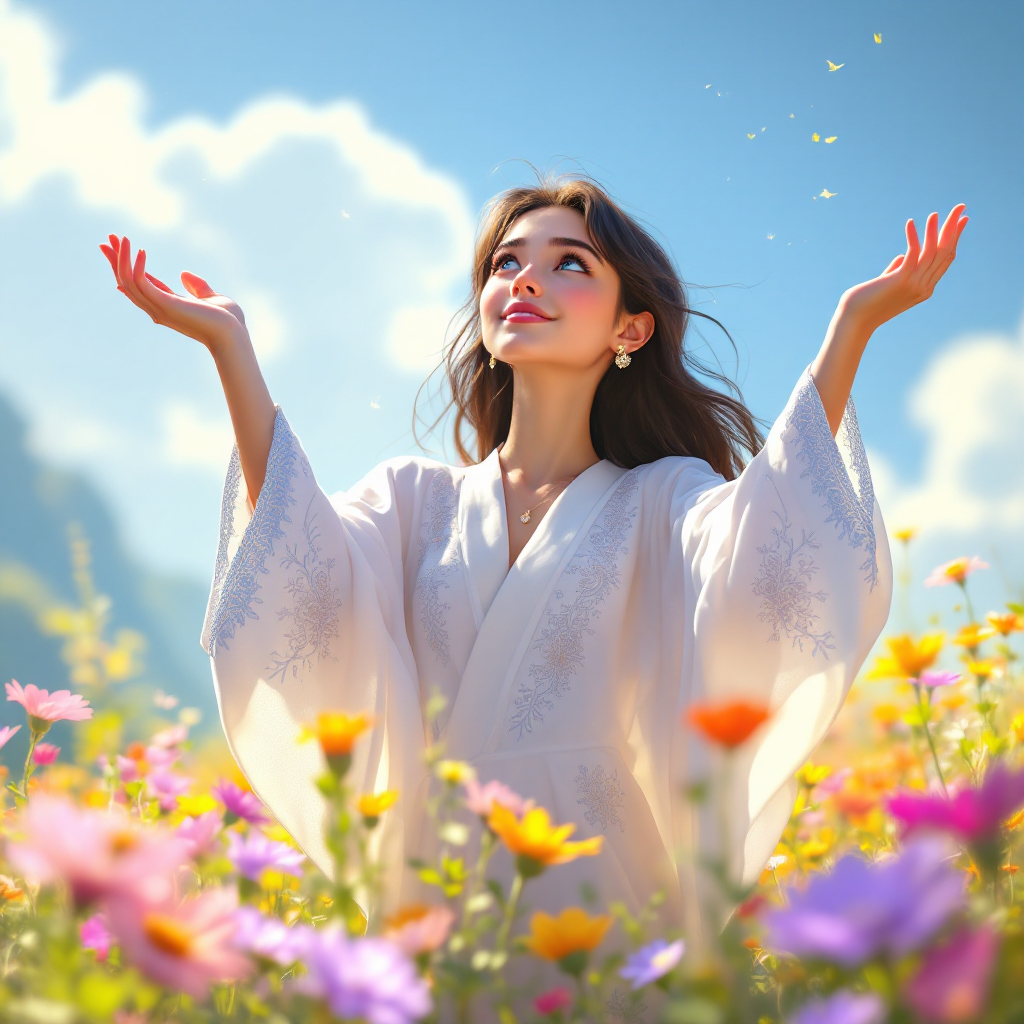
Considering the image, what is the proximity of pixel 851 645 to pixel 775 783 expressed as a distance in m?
0.25

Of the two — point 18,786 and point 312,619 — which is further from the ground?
point 312,619

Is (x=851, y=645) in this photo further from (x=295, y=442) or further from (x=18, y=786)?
(x=18, y=786)

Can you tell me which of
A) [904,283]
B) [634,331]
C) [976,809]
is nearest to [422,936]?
[976,809]

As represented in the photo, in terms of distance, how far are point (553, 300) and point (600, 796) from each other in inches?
38.7

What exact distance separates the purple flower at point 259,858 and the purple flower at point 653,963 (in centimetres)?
25

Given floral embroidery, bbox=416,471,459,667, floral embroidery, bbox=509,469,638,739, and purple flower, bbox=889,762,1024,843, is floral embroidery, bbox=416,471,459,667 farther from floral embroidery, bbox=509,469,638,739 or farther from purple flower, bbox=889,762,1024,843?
purple flower, bbox=889,762,1024,843

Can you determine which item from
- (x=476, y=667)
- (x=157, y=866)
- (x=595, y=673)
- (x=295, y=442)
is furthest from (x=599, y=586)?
(x=157, y=866)

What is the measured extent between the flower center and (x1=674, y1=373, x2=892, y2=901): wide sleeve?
940 millimetres

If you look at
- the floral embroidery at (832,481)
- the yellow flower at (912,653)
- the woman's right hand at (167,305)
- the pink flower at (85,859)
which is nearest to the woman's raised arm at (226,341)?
the woman's right hand at (167,305)

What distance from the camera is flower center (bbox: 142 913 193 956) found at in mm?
383

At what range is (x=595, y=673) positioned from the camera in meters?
1.53

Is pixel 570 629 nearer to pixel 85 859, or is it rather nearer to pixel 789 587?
pixel 789 587

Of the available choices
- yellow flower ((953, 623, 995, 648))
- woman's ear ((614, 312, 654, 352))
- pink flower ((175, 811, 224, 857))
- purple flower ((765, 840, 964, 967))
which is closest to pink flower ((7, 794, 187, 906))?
purple flower ((765, 840, 964, 967))

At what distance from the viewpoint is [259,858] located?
24.0 inches
